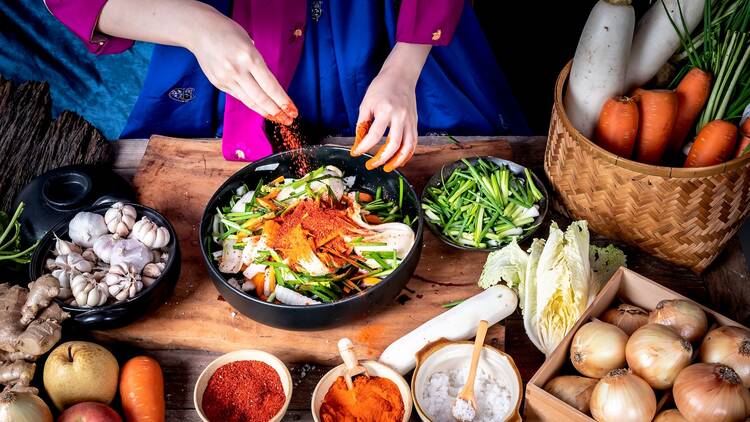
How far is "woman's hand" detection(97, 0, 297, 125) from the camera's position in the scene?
167cm

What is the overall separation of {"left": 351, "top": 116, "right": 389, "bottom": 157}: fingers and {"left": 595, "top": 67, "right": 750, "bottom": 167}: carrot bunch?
579 mm

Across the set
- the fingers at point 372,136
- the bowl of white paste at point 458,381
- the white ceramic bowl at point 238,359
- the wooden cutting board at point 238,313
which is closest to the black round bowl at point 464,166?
the wooden cutting board at point 238,313

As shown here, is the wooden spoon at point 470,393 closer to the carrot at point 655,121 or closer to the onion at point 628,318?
the onion at point 628,318

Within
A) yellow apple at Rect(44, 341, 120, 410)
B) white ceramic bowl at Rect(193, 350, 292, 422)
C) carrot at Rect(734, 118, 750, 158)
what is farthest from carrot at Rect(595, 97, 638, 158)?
yellow apple at Rect(44, 341, 120, 410)

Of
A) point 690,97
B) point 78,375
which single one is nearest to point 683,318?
point 690,97

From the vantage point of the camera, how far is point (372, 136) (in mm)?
1854

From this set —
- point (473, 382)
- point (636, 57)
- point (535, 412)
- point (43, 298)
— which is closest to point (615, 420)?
point (535, 412)

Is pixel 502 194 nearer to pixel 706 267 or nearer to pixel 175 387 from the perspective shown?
pixel 706 267

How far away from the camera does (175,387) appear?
171cm

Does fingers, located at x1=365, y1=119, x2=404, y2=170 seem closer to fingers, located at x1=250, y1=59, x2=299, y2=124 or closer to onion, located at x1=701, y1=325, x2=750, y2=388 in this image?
fingers, located at x1=250, y1=59, x2=299, y2=124

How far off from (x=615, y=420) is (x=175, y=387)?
41.4 inches

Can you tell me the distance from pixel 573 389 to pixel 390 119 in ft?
2.87

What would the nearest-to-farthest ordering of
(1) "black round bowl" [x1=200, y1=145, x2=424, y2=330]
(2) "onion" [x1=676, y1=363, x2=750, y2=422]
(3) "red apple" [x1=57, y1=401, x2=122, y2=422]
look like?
1. (2) "onion" [x1=676, y1=363, x2=750, y2=422]
2. (3) "red apple" [x1=57, y1=401, x2=122, y2=422]
3. (1) "black round bowl" [x1=200, y1=145, x2=424, y2=330]

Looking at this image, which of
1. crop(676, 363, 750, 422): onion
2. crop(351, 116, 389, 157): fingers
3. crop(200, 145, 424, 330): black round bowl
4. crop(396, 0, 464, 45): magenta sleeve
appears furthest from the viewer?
crop(396, 0, 464, 45): magenta sleeve
